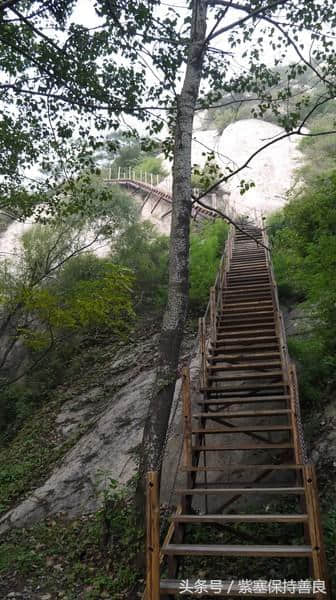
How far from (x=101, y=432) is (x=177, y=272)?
13.4ft

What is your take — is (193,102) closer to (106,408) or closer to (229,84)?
(229,84)

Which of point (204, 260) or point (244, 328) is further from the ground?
point (204, 260)

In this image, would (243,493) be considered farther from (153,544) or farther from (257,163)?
(257,163)

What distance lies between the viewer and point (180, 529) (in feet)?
14.8

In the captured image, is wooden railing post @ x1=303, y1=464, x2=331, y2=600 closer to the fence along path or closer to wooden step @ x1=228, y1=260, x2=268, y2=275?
the fence along path

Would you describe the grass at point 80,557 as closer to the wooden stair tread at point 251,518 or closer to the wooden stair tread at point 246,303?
the wooden stair tread at point 251,518

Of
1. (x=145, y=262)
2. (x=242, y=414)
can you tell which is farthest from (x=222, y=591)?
(x=145, y=262)

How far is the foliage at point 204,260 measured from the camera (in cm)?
1256

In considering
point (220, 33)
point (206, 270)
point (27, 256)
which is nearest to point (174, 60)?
point (220, 33)

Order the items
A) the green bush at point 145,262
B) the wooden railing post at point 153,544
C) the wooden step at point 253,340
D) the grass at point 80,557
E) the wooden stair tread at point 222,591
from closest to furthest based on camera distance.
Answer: the wooden railing post at point 153,544 < the wooden stair tread at point 222,591 < the grass at point 80,557 < the wooden step at point 253,340 < the green bush at point 145,262

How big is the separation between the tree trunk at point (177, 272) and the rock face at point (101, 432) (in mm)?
1628

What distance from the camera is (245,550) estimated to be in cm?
369

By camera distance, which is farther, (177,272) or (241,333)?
(241,333)

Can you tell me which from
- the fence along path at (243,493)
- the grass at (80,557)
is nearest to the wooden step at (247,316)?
the fence along path at (243,493)
